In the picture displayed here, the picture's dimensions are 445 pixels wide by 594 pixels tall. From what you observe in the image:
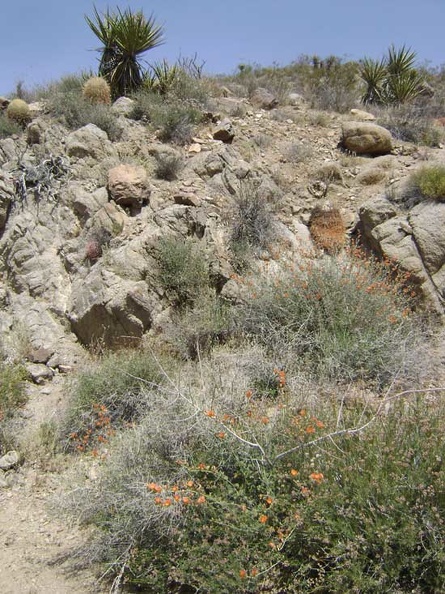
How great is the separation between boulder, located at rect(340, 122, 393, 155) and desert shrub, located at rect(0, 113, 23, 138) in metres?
6.13

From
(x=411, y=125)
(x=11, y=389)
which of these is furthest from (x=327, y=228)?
(x=11, y=389)

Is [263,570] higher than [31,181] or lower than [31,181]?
lower

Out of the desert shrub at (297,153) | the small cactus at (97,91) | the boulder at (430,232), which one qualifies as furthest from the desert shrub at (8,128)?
the boulder at (430,232)

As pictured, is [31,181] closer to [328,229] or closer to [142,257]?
[142,257]

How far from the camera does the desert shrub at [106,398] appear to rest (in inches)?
205

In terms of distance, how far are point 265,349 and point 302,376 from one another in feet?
2.58

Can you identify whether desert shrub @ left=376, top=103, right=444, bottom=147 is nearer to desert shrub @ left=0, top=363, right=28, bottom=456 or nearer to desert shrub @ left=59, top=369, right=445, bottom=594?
desert shrub @ left=59, top=369, right=445, bottom=594

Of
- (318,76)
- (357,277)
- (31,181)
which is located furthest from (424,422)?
(318,76)

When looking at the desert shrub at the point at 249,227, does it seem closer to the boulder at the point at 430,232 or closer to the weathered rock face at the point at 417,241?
the weathered rock face at the point at 417,241

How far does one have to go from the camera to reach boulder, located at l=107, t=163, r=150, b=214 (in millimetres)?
8039

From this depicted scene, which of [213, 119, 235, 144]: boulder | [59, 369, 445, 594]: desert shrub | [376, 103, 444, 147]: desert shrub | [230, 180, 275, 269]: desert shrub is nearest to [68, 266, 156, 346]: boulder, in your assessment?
[230, 180, 275, 269]: desert shrub

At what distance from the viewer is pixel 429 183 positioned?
24.8ft

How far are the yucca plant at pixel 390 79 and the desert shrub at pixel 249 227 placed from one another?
6.65m

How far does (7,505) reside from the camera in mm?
4688
